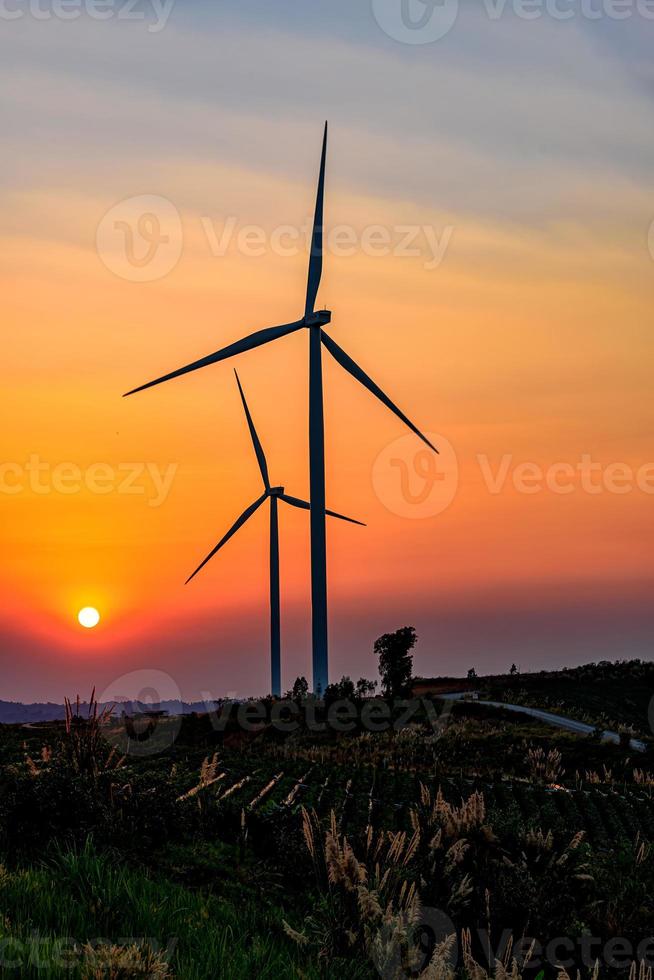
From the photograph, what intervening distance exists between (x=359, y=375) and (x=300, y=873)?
4033 cm

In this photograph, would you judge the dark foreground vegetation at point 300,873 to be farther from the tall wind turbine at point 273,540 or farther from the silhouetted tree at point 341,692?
the tall wind turbine at point 273,540

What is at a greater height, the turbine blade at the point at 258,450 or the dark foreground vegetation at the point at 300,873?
the turbine blade at the point at 258,450

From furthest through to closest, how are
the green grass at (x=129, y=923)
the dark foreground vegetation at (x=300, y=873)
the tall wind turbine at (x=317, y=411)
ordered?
the tall wind turbine at (x=317, y=411)
the dark foreground vegetation at (x=300, y=873)
the green grass at (x=129, y=923)

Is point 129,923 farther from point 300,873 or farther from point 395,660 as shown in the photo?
point 395,660

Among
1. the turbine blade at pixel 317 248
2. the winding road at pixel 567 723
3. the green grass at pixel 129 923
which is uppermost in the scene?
the turbine blade at pixel 317 248

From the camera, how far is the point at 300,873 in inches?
625

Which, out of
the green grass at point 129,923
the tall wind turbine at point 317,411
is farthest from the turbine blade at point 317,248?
the green grass at point 129,923

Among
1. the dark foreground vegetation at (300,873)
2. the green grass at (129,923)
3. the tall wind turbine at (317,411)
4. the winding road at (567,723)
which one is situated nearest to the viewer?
the green grass at (129,923)

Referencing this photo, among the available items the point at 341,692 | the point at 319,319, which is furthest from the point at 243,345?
the point at 341,692

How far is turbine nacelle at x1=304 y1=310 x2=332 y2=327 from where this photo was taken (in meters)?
54.4

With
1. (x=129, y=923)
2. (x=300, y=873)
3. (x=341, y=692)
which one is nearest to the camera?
(x=129, y=923)

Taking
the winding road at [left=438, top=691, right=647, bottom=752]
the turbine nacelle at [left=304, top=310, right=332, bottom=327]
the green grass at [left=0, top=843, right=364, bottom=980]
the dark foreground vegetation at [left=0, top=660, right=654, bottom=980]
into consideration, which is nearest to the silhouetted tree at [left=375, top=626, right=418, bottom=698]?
the winding road at [left=438, top=691, right=647, bottom=752]

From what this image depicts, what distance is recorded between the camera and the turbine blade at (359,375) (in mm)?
52797

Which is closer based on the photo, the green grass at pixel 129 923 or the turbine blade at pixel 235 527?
the green grass at pixel 129 923
